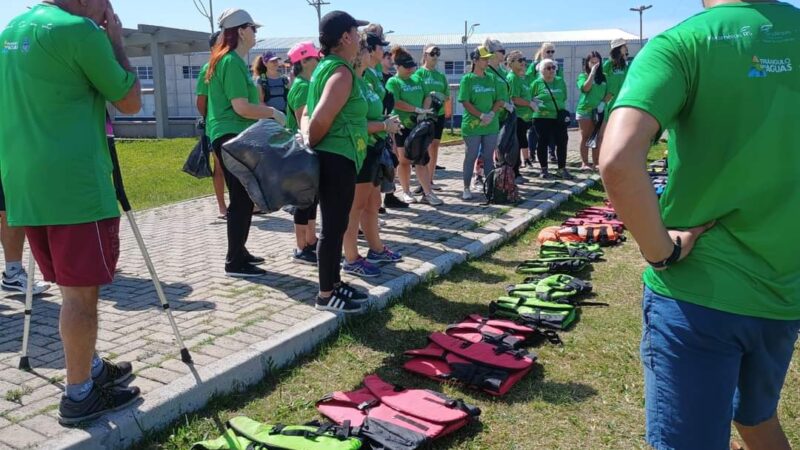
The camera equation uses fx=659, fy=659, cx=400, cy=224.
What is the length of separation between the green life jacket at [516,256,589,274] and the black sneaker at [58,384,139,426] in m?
3.85

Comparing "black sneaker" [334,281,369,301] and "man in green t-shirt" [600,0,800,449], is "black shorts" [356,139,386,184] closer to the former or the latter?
"black sneaker" [334,281,369,301]

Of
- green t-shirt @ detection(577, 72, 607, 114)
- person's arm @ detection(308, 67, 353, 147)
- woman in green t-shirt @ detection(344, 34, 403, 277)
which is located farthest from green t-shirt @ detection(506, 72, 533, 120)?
person's arm @ detection(308, 67, 353, 147)

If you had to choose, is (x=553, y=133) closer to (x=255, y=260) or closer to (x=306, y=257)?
(x=306, y=257)

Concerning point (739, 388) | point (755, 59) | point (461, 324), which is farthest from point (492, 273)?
point (755, 59)

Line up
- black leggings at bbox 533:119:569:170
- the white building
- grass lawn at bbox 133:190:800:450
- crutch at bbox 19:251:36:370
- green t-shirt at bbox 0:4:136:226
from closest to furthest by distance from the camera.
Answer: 1. green t-shirt at bbox 0:4:136:226
2. grass lawn at bbox 133:190:800:450
3. crutch at bbox 19:251:36:370
4. black leggings at bbox 533:119:569:170
5. the white building

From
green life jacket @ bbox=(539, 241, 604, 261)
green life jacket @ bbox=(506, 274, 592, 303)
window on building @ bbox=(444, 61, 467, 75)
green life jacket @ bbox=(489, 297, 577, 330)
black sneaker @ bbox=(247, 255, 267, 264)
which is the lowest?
green life jacket @ bbox=(489, 297, 577, 330)

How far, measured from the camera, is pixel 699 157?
1.89 m

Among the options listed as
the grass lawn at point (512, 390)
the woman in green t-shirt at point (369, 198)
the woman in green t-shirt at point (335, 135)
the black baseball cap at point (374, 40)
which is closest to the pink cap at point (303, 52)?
the woman in green t-shirt at point (369, 198)

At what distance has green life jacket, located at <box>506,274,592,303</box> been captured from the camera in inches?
204

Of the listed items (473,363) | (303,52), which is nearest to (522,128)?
(303,52)

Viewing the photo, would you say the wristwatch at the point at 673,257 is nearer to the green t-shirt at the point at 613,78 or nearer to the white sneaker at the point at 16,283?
the white sneaker at the point at 16,283

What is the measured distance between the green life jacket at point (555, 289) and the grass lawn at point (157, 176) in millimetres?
6767

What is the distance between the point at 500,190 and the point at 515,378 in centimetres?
576

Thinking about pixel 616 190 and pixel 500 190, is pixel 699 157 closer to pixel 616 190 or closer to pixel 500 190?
pixel 616 190
